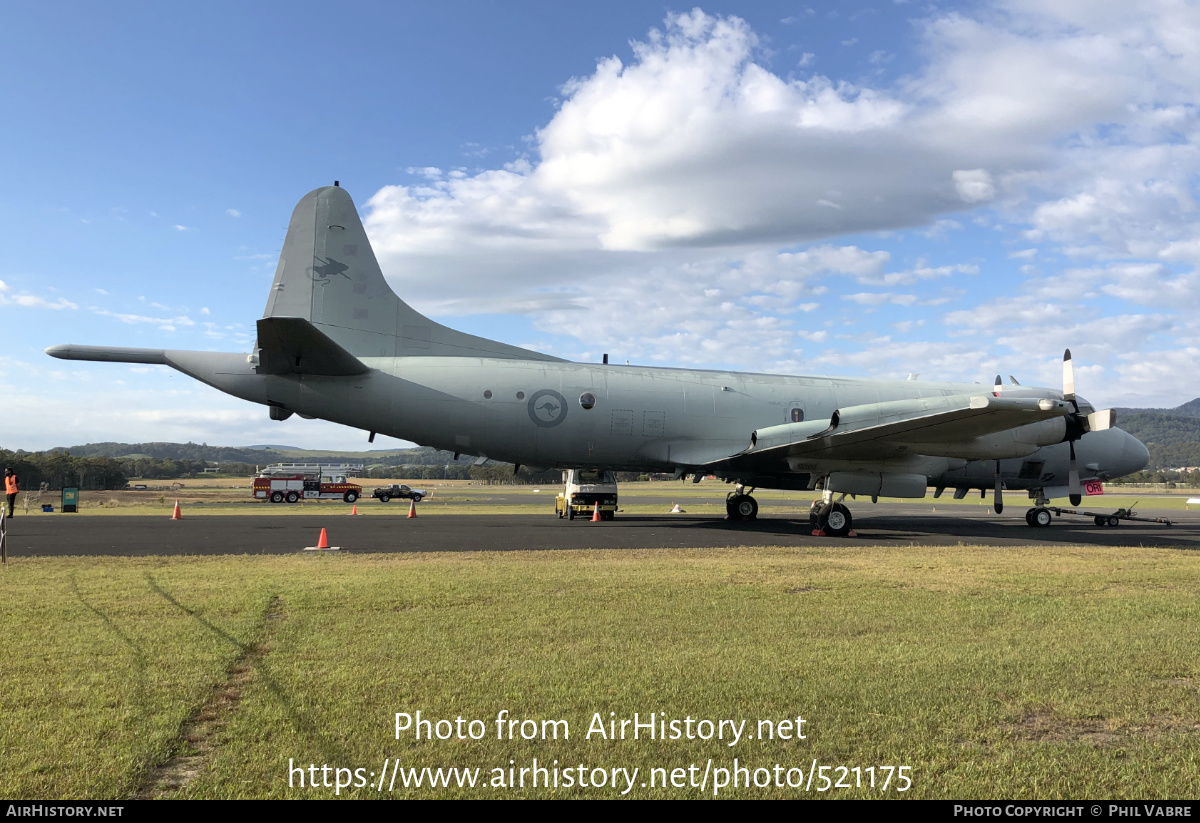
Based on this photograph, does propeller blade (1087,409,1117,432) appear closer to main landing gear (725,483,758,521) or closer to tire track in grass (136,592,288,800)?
main landing gear (725,483,758,521)

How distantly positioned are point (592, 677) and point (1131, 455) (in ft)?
93.4

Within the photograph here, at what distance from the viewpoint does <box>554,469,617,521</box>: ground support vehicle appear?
96.3ft

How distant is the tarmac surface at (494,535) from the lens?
1689 cm

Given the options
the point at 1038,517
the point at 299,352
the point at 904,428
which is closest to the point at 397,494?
the point at 299,352

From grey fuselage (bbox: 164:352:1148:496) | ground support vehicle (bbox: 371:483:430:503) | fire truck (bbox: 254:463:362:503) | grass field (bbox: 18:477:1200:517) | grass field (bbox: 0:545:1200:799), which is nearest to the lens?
grass field (bbox: 0:545:1200:799)

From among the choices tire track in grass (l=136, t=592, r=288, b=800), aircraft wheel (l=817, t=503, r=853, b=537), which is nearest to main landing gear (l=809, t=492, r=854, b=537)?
aircraft wheel (l=817, t=503, r=853, b=537)

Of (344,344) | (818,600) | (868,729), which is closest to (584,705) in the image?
(868,729)

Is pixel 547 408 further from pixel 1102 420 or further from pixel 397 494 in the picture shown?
pixel 397 494

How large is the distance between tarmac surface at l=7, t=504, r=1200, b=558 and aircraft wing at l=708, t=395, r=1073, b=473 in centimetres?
243

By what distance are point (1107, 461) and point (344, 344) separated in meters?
26.3

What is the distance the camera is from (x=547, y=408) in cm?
2158

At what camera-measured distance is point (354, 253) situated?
70.0ft

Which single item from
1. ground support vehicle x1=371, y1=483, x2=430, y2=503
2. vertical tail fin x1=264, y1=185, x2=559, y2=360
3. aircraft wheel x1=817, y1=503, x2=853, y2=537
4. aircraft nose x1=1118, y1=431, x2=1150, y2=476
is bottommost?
ground support vehicle x1=371, y1=483, x2=430, y2=503

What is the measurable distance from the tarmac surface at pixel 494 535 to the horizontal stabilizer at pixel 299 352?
14.4 feet
